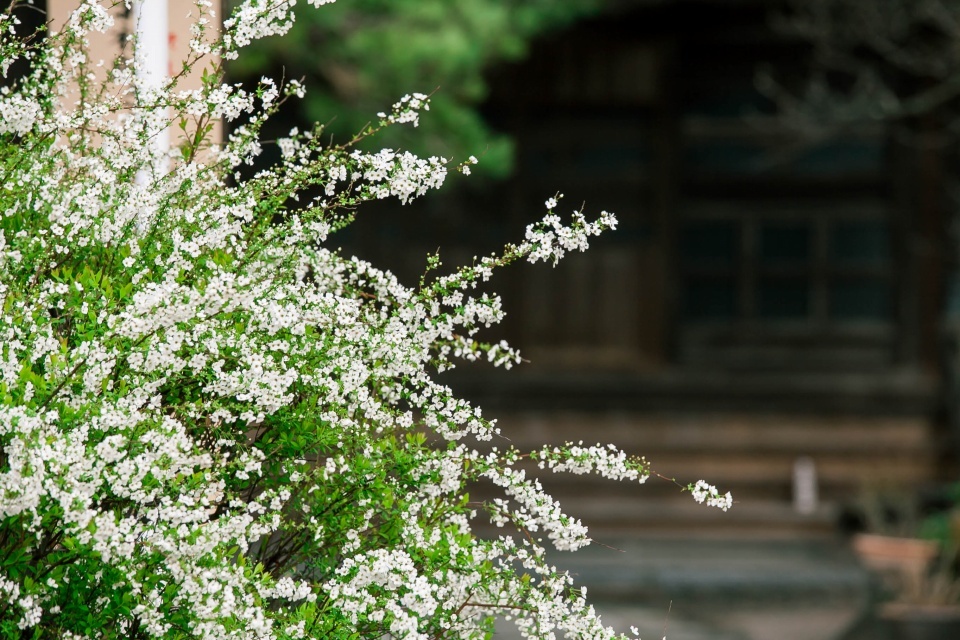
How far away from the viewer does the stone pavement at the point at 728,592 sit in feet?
27.1

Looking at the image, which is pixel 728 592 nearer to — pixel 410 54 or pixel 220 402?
pixel 410 54

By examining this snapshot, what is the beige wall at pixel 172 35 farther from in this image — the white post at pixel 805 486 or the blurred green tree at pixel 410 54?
the white post at pixel 805 486

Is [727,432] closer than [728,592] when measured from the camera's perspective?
No

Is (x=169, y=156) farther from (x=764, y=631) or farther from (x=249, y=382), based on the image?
(x=764, y=631)

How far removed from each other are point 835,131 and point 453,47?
353 centimetres

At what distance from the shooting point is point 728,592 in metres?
8.88

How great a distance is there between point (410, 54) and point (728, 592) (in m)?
4.08

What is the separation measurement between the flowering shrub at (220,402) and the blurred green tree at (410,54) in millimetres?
5978

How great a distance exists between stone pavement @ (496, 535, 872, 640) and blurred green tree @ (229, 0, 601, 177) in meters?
2.95

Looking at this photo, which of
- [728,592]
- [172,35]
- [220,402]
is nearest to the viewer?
[220,402]

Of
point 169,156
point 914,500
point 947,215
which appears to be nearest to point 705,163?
point 947,215

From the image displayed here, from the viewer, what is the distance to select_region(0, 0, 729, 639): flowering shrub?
7.60 feet

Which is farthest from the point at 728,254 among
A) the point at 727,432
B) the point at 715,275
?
the point at 727,432

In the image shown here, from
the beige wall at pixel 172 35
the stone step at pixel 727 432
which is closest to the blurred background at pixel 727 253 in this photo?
the stone step at pixel 727 432
